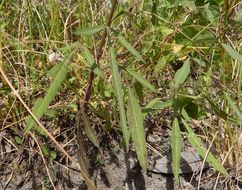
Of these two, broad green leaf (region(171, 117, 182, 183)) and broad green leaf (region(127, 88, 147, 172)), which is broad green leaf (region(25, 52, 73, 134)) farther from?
broad green leaf (region(171, 117, 182, 183))

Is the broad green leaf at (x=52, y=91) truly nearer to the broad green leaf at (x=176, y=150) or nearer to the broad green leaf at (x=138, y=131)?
the broad green leaf at (x=138, y=131)

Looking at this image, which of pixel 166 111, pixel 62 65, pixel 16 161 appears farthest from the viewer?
pixel 166 111

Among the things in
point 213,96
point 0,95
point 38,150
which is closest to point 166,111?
point 213,96

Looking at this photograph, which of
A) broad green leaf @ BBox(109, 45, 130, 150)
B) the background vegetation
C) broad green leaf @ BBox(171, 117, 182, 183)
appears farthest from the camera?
the background vegetation

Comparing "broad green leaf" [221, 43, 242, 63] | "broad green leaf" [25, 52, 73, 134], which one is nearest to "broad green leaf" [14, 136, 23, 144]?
"broad green leaf" [25, 52, 73, 134]

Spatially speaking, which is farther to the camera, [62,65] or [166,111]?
[166,111]

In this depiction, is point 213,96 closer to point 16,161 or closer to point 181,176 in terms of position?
point 181,176

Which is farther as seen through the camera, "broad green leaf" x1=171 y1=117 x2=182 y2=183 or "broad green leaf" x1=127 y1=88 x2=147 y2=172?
"broad green leaf" x1=171 y1=117 x2=182 y2=183

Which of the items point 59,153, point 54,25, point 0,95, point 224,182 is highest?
point 54,25
